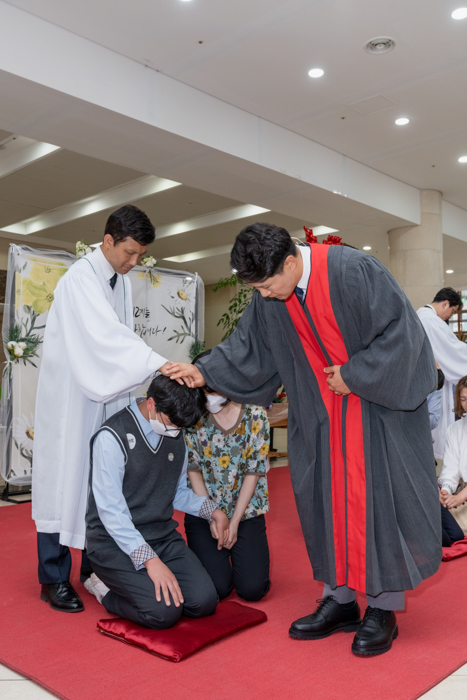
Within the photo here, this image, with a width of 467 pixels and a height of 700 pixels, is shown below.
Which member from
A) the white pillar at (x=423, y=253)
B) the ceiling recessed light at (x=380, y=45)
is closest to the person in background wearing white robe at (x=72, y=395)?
the ceiling recessed light at (x=380, y=45)

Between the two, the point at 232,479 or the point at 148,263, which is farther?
the point at 148,263

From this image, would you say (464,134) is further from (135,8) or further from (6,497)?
(6,497)

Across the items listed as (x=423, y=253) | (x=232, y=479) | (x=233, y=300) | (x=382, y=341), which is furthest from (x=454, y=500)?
(x=423, y=253)

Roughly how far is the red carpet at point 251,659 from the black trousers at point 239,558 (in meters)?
0.09

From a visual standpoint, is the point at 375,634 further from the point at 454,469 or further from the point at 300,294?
the point at 454,469

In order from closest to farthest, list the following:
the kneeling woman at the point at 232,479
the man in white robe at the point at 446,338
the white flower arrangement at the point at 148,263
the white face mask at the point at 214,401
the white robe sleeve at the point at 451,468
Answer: the white face mask at the point at 214,401
the kneeling woman at the point at 232,479
the white robe sleeve at the point at 451,468
the white flower arrangement at the point at 148,263
the man in white robe at the point at 446,338

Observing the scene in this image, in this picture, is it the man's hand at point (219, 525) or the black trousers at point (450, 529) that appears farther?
the black trousers at point (450, 529)

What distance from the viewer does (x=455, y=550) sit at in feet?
10.4

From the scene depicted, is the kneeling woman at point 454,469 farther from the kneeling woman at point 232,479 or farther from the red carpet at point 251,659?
the kneeling woman at point 232,479

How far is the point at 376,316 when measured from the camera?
187 cm

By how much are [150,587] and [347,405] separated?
876 millimetres

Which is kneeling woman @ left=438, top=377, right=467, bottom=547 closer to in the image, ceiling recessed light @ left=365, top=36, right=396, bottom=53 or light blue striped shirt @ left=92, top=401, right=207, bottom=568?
light blue striped shirt @ left=92, top=401, right=207, bottom=568

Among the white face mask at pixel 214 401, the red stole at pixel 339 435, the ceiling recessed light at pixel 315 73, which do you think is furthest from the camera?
the ceiling recessed light at pixel 315 73

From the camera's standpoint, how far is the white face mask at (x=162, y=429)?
86.5 inches
